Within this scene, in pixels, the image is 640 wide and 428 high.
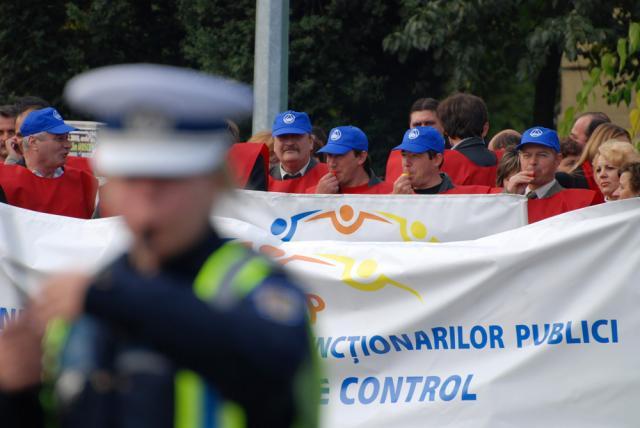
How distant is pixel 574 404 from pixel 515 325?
0.48m

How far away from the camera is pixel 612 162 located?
7523 millimetres

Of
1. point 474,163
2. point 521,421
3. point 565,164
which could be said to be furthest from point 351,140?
point 521,421

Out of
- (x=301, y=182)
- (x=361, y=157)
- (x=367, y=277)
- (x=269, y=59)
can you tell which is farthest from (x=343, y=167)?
(x=269, y=59)

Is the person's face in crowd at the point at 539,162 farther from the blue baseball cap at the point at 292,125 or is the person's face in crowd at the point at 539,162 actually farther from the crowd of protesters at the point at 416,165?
the blue baseball cap at the point at 292,125

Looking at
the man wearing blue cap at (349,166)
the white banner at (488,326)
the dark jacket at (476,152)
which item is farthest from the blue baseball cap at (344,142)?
the white banner at (488,326)

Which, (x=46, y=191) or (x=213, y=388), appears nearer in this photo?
(x=213, y=388)

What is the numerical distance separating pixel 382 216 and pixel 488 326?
3.02 ft

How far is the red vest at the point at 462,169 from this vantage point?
8977mm

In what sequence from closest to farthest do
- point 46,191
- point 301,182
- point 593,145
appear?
point 46,191 → point 593,145 → point 301,182

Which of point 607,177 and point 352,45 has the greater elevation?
point 352,45

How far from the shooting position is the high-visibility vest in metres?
2.10

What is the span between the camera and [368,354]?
275 inches

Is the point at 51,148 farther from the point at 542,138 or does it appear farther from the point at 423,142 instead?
the point at 542,138

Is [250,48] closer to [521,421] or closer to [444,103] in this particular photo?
[444,103]
